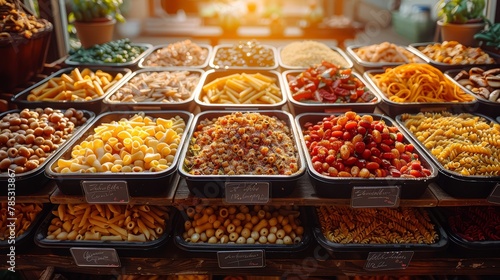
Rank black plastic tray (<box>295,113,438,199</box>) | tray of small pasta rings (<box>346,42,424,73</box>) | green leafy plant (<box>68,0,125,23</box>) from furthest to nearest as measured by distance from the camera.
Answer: green leafy plant (<box>68,0,125,23</box>)
tray of small pasta rings (<box>346,42,424,73</box>)
black plastic tray (<box>295,113,438,199</box>)

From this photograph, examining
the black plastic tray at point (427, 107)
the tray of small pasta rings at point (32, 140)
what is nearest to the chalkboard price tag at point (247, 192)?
the tray of small pasta rings at point (32, 140)

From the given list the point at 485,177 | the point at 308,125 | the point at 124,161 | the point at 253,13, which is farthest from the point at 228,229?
the point at 253,13

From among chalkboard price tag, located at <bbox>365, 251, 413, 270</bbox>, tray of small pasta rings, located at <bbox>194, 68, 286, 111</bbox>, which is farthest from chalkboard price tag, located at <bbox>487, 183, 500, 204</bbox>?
tray of small pasta rings, located at <bbox>194, 68, 286, 111</bbox>

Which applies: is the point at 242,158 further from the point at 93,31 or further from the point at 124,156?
the point at 93,31

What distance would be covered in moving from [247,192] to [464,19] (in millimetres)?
2857

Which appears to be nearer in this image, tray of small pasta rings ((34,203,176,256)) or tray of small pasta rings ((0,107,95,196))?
tray of small pasta rings ((0,107,95,196))

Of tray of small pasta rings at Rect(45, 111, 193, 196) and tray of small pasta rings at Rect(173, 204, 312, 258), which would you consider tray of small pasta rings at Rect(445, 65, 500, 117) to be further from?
tray of small pasta rings at Rect(45, 111, 193, 196)

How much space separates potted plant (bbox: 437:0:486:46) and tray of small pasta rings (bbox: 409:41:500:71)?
12 centimetres

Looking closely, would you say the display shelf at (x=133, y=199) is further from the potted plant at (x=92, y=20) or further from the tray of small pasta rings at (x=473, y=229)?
the potted plant at (x=92, y=20)

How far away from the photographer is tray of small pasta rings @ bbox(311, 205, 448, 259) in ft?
5.82

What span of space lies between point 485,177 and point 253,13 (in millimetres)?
6454

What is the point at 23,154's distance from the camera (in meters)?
1.78

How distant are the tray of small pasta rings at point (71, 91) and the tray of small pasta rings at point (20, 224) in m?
0.66

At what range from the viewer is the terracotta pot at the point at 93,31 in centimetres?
354
